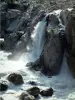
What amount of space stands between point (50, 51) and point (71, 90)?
5.29m

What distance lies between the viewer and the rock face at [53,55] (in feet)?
86.6

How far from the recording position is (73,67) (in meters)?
25.3

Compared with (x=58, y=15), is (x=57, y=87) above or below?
below

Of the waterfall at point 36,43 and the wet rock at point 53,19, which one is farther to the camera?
the waterfall at point 36,43

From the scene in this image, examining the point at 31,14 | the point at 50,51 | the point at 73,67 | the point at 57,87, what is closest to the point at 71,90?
the point at 57,87

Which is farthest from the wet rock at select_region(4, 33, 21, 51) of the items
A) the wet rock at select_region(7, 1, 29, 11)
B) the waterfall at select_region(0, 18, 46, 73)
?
the wet rock at select_region(7, 1, 29, 11)

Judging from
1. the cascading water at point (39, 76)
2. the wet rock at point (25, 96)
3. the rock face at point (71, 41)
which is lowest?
the cascading water at point (39, 76)

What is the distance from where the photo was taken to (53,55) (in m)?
26.6

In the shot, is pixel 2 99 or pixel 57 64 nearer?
pixel 2 99

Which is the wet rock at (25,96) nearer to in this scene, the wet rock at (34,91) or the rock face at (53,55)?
the wet rock at (34,91)

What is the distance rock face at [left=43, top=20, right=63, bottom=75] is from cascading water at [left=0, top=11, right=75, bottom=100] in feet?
1.78

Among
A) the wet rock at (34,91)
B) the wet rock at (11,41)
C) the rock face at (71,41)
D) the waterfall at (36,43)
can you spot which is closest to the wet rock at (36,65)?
the waterfall at (36,43)

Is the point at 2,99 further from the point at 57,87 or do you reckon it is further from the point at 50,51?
the point at 50,51

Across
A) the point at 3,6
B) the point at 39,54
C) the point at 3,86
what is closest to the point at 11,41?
the point at 39,54
